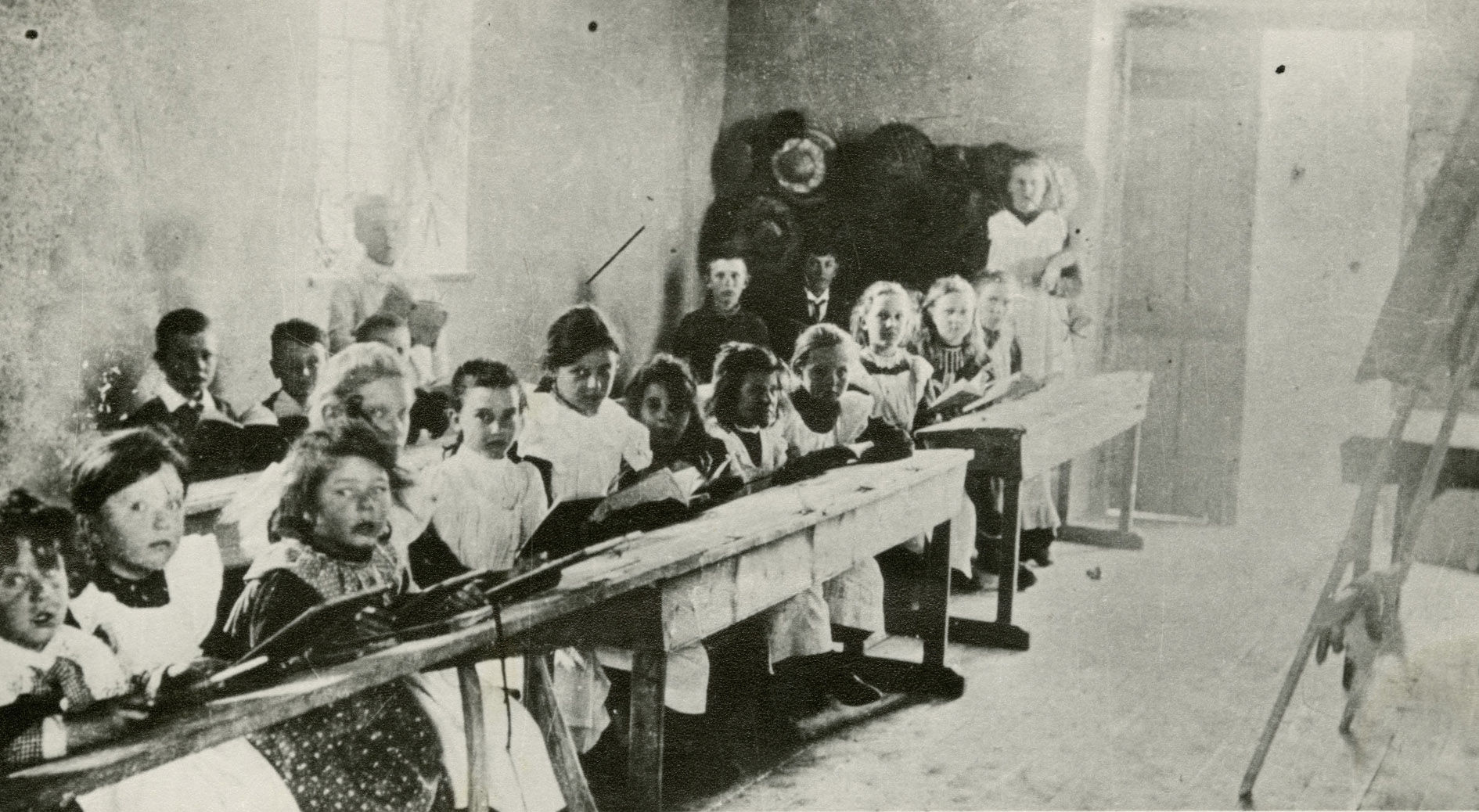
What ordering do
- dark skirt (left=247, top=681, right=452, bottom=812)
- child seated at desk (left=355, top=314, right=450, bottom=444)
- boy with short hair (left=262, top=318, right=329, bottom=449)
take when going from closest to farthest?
dark skirt (left=247, top=681, right=452, bottom=812) < boy with short hair (left=262, top=318, right=329, bottom=449) < child seated at desk (left=355, top=314, right=450, bottom=444)

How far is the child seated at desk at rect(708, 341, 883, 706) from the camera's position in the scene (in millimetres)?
4168

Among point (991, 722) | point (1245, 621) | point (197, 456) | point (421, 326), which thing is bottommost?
point (991, 722)

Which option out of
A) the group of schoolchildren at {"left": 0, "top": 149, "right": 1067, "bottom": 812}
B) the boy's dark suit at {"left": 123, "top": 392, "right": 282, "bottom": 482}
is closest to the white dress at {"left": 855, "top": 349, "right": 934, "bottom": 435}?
the group of schoolchildren at {"left": 0, "top": 149, "right": 1067, "bottom": 812}

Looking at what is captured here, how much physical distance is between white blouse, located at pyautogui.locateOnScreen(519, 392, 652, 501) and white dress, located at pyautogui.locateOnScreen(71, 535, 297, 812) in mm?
966

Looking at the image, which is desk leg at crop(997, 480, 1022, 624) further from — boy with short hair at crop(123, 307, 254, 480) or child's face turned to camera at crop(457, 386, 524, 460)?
boy with short hair at crop(123, 307, 254, 480)

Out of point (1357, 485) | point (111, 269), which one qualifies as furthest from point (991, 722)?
point (111, 269)

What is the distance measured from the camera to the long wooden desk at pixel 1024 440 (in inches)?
171

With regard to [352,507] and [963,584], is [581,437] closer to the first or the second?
[352,507]

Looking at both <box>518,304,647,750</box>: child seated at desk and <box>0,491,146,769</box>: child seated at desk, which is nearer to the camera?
<box>0,491,146,769</box>: child seated at desk

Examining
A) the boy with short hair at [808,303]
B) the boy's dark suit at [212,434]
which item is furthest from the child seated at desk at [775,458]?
the boy's dark suit at [212,434]

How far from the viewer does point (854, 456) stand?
4.52 metres

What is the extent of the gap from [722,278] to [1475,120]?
212cm

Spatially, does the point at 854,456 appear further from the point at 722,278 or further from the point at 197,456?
the point at 197,456

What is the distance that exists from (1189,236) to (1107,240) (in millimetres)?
248
